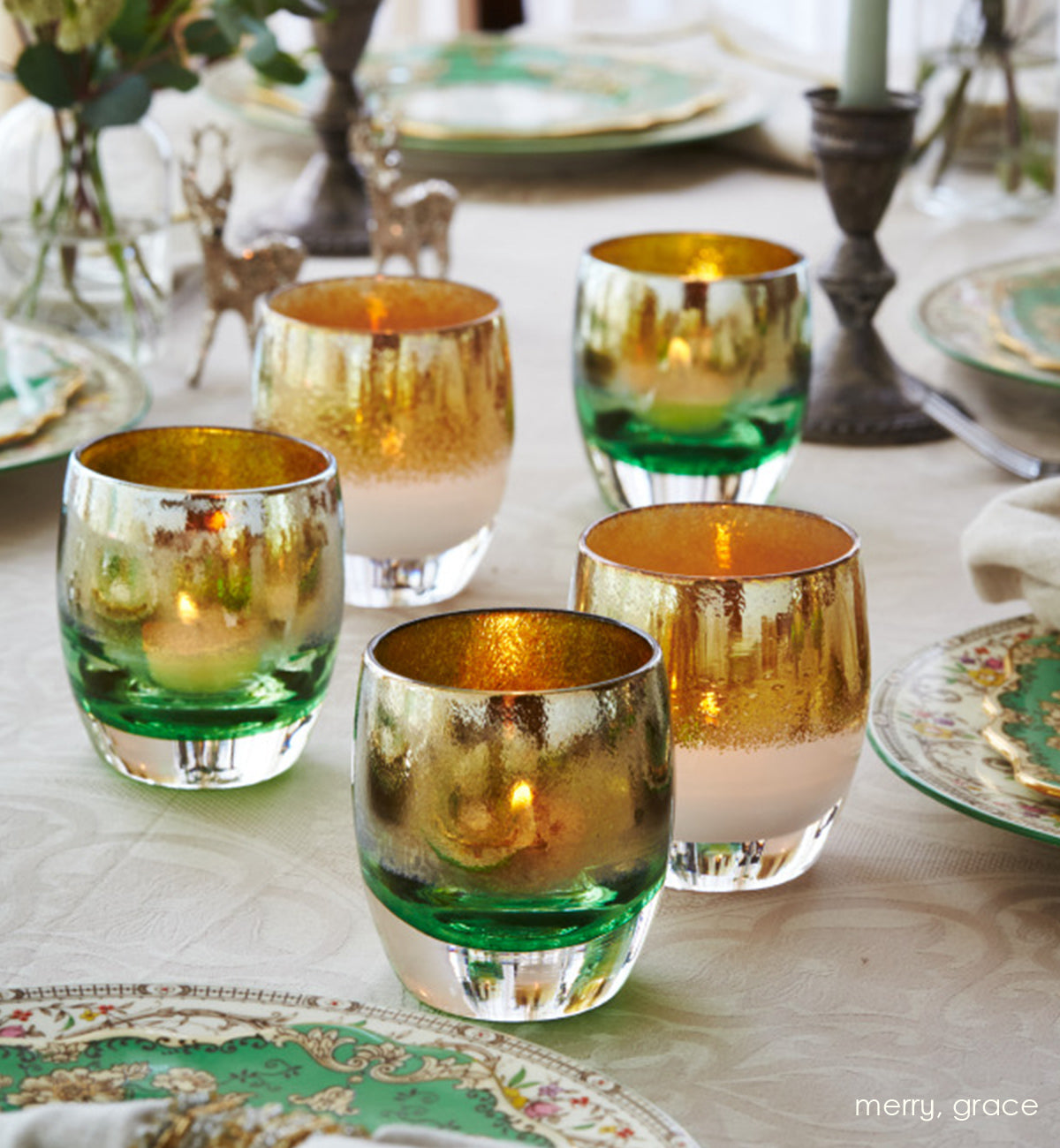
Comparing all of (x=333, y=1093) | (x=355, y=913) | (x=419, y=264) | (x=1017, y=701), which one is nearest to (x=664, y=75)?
(x=419, y=264)

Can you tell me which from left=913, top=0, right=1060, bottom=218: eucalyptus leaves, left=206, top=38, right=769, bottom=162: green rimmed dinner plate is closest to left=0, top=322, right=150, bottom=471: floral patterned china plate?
left=206, top=38, right=769, bottom=162: green rimmed dinner plate

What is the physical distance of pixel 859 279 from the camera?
41.2 inches

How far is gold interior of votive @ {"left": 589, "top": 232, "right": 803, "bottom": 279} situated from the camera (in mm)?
879

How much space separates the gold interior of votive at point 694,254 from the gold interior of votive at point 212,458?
27cm

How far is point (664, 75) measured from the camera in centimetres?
172

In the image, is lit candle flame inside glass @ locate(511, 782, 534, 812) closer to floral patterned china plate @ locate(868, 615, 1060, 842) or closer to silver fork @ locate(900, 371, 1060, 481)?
floral patterned china plate @ locate(868, 615, 1060, 842)

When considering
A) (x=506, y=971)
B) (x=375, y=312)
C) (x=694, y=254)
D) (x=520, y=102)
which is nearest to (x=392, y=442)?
(x=375, y=312)

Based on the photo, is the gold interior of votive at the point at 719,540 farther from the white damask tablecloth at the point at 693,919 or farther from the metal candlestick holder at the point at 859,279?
the metal candlestick holder at the point at 859,279

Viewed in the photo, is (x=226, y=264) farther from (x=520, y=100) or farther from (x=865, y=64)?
(x=520, y=100)

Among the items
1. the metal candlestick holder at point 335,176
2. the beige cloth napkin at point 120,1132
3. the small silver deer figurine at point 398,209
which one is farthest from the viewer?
the metal candlestick holder at point 335,176

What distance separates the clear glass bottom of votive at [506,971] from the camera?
0.47 m

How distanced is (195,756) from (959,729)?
0.85 feet

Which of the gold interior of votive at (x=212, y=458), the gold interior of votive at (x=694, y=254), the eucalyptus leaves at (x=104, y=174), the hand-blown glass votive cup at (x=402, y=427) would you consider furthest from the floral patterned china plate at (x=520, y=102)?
the gold interior of votive at (x=212, y=458)

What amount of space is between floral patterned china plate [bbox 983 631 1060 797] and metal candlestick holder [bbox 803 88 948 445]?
14.2 inches
